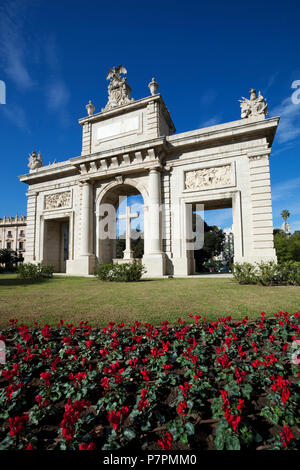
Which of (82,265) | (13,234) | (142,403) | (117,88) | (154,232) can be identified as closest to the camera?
(142,403)

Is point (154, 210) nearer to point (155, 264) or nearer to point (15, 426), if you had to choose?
point (155, 264)

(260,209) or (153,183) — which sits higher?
(153,183)

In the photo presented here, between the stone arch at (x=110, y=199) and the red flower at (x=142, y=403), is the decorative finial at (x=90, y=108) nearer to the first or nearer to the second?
the stone arch at (x=110, y=199)

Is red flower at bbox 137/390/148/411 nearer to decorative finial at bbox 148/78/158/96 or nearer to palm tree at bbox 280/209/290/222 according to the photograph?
decorative finial at bbox 148/78/158/96

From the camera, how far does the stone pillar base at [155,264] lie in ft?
47.9

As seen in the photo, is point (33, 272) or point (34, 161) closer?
point (33, 272)

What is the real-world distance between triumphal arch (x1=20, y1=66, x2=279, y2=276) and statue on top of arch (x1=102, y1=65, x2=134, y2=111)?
0.26 ft

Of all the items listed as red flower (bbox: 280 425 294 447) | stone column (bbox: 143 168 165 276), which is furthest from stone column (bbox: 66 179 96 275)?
red flower (bbox: 280 425 294 447)

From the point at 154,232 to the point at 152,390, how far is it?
13134 millimetres

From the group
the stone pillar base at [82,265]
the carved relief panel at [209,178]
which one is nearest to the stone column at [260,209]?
the carved relief panel at [209,178]

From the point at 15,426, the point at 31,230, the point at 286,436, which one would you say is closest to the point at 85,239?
the point at 31,230

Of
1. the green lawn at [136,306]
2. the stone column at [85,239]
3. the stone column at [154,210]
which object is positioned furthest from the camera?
the stone column at [85,239]

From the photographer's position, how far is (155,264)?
1473 cm
